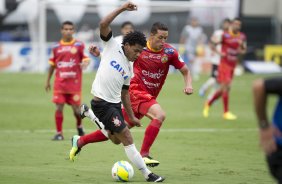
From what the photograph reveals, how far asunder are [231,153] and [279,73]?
2311cm

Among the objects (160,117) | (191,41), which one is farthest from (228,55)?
(191,41)

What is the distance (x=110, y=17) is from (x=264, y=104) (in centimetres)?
365

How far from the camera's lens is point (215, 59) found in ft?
78.9

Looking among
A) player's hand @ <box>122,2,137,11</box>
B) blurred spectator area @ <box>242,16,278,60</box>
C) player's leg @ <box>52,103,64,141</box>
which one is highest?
player's hand @ <box>122,2,137,11</box>

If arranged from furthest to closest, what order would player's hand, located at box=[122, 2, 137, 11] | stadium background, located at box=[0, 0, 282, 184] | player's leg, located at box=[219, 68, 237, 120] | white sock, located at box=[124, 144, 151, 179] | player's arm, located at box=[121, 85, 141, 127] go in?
player's leg, located at box=[219, 68, 237, 120] < stadium background, located at box=[0, 0, 282, 184] < player's arm, located at box=[121, 85, 141, 127] < white sock, located at box=[124, 144, 151, 179] < player's hand, located at box=[122, 2, 137, 11]

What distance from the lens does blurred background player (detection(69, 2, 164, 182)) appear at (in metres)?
10.0

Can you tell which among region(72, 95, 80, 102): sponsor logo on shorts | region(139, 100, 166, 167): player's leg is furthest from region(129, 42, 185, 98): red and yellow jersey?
region(72, 95, 80, 102): sponsor logo on shorts

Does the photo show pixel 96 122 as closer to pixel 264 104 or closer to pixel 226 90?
pixel 264 104

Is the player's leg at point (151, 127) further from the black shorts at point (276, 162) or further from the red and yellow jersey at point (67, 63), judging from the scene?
the red and yellow jersey at point (67, 63)

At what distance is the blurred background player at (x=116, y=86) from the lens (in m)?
10.0

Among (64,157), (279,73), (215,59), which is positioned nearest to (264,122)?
(64,157)

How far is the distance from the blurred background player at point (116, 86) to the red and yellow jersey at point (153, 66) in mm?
1629

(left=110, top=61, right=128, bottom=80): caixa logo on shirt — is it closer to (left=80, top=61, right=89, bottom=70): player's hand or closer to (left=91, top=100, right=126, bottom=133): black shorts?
(left=91, top=100, right=126, bottom=133): black shorts

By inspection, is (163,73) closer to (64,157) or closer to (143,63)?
(143,63)
